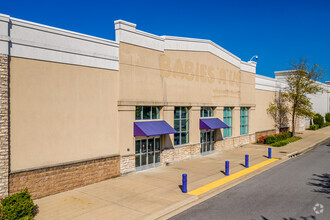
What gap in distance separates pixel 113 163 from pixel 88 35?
23.1ft

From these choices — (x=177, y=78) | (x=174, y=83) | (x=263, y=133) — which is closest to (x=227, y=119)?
(x=263, y=133)

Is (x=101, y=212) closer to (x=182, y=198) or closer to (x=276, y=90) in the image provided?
(x=182, y=198)

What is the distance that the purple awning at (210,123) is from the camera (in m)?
22.4

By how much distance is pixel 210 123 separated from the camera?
2311 cm

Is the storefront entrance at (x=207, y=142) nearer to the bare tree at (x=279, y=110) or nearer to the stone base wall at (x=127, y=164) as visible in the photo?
the stone base wall at (x=127, y=164)

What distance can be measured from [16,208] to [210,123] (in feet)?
53.3

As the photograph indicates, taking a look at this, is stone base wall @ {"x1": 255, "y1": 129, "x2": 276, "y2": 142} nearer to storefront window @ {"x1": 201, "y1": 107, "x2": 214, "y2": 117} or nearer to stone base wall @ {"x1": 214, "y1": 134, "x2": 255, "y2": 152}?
stone base wall @ {"x1": 214, "y1": 134, "x2": 255, "y2": 152}

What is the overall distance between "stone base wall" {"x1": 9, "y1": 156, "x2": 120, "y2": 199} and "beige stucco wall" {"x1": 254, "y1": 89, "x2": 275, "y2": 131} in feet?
69.0

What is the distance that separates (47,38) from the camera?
1280 centimetres

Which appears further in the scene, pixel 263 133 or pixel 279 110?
pixel 279 110

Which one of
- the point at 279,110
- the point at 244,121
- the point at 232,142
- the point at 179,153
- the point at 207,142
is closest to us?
the point at 179,153

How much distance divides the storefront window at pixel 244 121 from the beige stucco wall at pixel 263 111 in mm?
1864

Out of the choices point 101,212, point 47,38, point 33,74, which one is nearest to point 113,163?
point 101,212

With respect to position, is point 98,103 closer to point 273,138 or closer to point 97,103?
point 97,103
